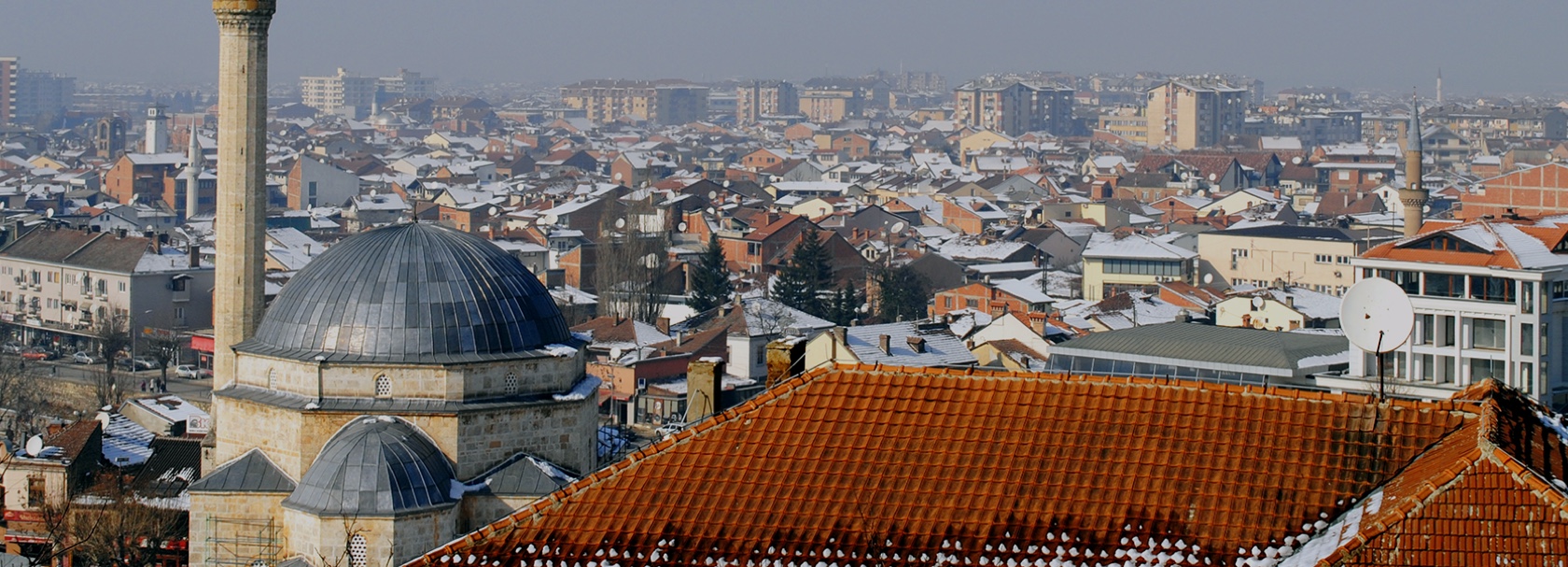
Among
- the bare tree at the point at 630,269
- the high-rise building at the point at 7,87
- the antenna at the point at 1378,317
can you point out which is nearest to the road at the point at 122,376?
the bare tree at the point at 630,269

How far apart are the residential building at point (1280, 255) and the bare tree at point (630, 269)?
1172 cm

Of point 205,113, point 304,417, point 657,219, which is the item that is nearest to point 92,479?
point 304,417

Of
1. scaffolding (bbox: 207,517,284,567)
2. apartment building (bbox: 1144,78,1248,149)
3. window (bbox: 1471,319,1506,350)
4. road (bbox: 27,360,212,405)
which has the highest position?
apartment building (bbox: 1144,78,1248,149)

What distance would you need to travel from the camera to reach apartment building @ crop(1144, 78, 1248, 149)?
377ft

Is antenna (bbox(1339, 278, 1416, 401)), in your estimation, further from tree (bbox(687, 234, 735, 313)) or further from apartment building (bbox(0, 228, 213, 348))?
Result: apartment building (bbox(0, 228, 213, 348))

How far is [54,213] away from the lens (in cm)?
5706

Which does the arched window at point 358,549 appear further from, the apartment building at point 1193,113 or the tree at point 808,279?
the apartment building at point 1193,113

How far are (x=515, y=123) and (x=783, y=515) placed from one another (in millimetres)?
141604

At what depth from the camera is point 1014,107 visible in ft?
429

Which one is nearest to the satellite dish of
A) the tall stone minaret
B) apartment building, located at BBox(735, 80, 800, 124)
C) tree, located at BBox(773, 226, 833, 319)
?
the tall stone minaret

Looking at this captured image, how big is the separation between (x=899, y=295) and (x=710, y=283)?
361cm

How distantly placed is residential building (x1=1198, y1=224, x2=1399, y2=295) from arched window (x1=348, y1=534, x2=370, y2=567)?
108ft

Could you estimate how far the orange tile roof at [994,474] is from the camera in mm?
7961

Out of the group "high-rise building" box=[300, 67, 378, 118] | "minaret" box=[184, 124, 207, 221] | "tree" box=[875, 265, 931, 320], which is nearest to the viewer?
"tree" box=[875, 265, 931, 320]
